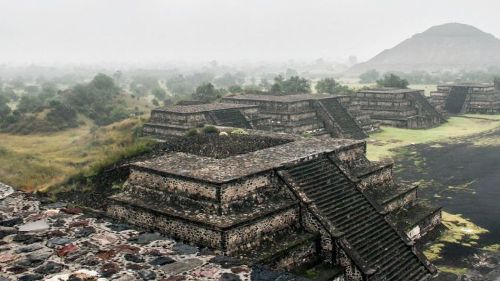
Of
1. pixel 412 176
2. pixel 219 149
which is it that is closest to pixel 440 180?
Result: pixel 412 176

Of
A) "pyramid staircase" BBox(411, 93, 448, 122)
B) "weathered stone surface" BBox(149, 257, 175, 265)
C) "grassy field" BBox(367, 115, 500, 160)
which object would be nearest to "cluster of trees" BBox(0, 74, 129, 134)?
"grassy field" BBox(367, 115, 500, 160)

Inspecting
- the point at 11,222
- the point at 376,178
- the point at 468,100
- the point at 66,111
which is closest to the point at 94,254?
the point at 11,222

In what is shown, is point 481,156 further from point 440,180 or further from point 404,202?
point 404,202

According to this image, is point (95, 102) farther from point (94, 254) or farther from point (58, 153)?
point (94, 254)

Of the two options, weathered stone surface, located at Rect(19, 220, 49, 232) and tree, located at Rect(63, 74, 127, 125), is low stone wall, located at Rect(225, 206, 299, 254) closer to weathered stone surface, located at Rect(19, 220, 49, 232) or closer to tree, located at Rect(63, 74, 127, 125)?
weathered stone surface, located at Rect(19, 220, 49, 232)

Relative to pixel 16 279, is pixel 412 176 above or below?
below

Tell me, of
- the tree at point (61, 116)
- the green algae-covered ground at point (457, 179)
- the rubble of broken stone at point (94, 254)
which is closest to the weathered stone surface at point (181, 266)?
the rubble of broken stone at point (94, 254)

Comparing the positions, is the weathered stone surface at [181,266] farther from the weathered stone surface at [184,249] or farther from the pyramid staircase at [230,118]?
the pyramid staircase at [230,118]
